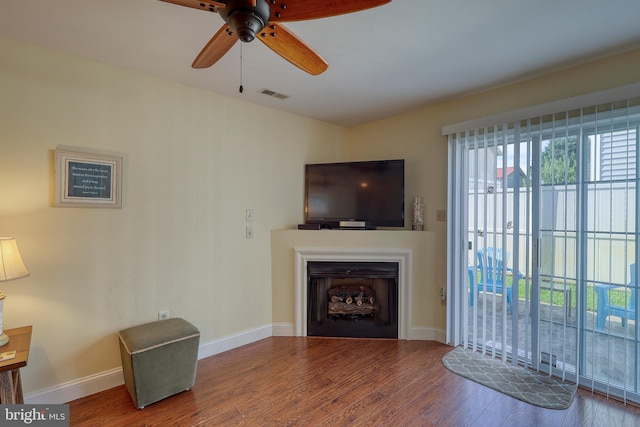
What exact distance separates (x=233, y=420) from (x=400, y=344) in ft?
5.86

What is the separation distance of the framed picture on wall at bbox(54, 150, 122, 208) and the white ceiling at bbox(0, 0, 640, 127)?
74cm

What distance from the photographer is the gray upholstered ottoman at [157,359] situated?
2043mm

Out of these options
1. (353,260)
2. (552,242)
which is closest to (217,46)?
(353,260)

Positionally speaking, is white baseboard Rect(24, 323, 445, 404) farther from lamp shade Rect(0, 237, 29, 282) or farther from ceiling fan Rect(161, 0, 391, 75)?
ceiling fan Rect(161, 0, 391, 75)

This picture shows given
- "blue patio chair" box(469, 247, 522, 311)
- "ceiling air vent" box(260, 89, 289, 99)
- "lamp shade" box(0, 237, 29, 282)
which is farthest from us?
"ceiling air vent" box(260, 89, 289, 99)

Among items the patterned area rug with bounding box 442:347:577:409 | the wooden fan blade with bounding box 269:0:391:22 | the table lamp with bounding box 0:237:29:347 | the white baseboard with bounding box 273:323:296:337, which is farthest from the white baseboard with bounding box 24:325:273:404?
the wooden fan blade with bounding box 269:0:391:22

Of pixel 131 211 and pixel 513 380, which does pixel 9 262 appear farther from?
pixel 513 380

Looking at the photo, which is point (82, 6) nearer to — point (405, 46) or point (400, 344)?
point (405, 46)

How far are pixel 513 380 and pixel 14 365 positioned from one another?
325cm

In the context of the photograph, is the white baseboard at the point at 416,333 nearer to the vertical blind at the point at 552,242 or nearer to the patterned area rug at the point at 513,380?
the vertical blind at the point at 552,242

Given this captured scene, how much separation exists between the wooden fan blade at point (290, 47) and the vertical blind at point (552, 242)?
1868mm

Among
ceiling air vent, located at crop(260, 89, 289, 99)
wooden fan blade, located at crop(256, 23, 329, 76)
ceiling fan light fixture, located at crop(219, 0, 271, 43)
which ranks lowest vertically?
ceiling fan light fixture, located at crop(219, 0, 271, 43)

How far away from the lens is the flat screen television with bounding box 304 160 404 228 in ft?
10.7

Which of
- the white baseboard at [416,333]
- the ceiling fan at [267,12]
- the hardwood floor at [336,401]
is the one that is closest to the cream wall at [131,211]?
the white baseboard at [416,333]
